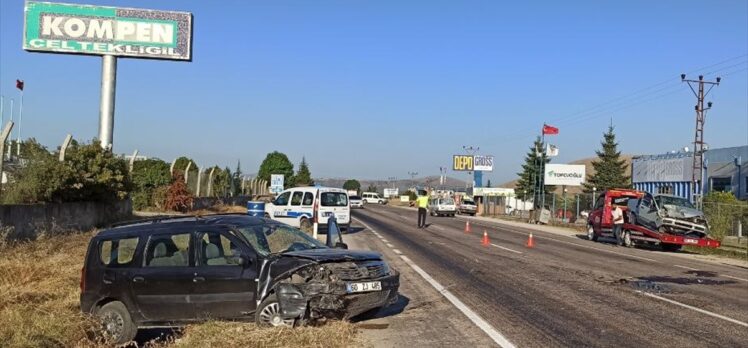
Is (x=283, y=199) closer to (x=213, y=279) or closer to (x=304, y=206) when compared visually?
(x=304, y=206)

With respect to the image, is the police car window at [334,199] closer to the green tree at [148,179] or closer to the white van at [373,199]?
the green tree at [148,179]

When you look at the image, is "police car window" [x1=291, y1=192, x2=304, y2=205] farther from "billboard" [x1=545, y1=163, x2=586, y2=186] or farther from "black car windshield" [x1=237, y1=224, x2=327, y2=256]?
"billboard" [x1=545, y1=163, x2=586, y2=186]

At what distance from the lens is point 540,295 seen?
38.3 feet

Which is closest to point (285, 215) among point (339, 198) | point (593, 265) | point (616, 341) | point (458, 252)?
point (339, 198)

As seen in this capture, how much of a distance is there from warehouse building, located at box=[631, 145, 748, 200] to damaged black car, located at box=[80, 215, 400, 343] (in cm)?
4831

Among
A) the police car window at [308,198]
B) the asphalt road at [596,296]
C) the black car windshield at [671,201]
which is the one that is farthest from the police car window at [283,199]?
the black car windshield at [671,201]

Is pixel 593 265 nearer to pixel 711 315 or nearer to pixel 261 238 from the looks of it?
→ pixel 711 315

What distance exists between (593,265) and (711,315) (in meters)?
7.81

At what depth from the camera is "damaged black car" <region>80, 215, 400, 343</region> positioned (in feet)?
26.0

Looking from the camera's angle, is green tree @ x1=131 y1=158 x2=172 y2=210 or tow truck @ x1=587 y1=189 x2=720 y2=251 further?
green tree @ x1=131 y1=158 x2=172 y2=210

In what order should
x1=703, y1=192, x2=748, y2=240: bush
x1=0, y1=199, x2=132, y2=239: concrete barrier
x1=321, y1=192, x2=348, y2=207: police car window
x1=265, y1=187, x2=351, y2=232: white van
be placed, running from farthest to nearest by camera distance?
x1=703, y1=192, x2=748, y2=240: bush < x1=321, y1=192, x2=348, y2=207: police car window < x1=265, y1=187, x2=351, y2=232: white van < x1=0, y1=199, x2=132, y2=239: concrete barrier

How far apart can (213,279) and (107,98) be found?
26143 millimetres

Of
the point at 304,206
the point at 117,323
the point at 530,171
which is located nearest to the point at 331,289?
the point at 117,323

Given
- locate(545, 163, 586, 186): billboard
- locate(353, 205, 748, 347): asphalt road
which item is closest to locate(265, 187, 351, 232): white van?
locate(353, 205, 748, 347): asphalt road
